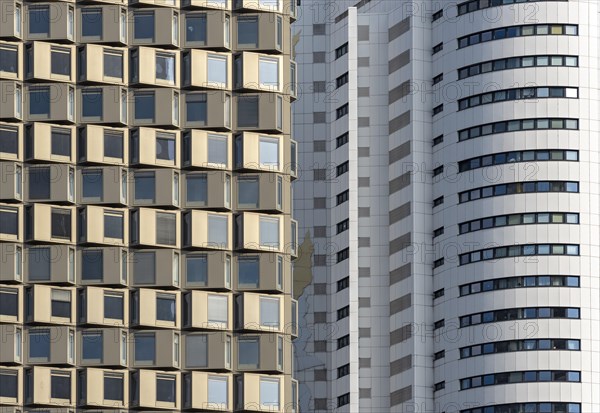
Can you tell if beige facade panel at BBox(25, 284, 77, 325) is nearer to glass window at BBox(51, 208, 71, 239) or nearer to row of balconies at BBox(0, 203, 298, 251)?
row of balconies at BBox(0, 203, 298, 251)

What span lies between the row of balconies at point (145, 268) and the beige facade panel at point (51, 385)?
592cm

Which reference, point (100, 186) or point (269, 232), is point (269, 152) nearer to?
point (269, 232)

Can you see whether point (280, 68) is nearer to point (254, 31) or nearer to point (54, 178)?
point (254, 31)

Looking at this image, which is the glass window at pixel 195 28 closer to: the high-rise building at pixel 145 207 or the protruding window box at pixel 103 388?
the high-rise building at pixel 145 207

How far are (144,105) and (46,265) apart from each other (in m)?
13.1

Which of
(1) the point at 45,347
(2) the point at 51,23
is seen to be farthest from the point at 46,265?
(2) the point at 51,23

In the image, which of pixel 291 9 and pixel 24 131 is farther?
pixel 291 9

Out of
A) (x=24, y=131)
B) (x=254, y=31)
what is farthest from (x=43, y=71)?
(x=254, y=31)

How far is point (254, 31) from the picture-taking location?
16225 cm

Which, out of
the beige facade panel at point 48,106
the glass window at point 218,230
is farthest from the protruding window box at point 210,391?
the beige facade panel at point 48,106

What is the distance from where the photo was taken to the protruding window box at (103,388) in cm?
15362

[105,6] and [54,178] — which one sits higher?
[105,6]

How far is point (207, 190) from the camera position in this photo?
6235 inches

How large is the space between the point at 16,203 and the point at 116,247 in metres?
7.16
